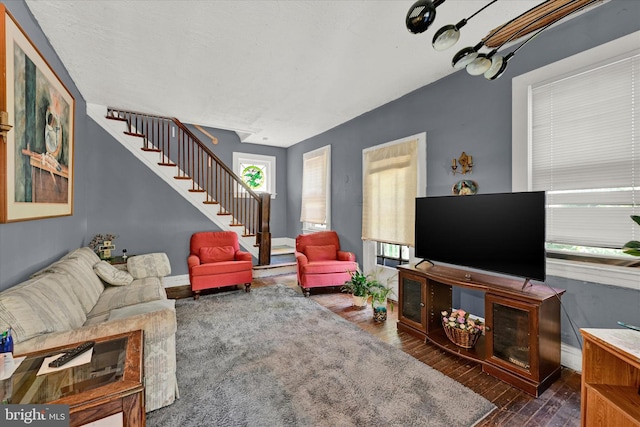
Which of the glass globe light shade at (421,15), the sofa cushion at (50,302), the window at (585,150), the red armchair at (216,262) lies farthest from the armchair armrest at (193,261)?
the window at (585,150)

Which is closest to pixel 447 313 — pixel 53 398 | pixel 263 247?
pixel 53 398

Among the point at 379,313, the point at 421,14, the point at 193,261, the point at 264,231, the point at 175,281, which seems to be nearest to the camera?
the point at 421,14

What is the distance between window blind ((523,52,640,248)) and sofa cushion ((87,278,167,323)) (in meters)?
3.68

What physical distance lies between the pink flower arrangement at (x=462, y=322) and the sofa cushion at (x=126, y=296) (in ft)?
9.02

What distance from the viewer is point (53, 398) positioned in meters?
0.94

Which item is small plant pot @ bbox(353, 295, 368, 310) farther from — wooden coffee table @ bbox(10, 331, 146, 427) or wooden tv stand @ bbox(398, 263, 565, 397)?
wooden coffee table @ bbox(10, 331, 146, 427)

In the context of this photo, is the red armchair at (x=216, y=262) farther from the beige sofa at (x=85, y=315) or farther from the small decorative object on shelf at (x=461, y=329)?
the small decorative object on shelf at (x=461, y=329)

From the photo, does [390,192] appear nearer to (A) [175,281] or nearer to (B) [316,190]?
(B) [316,190]

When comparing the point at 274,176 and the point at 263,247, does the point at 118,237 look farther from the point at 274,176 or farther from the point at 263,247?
the point at 274,176

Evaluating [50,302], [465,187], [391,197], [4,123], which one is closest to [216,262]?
[50,302]

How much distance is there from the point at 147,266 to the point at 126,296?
0.94 metres

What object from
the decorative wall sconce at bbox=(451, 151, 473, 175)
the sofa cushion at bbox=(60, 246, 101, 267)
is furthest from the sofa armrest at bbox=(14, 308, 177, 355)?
the decorative wall sconce at bbox=(451, 151, 473, 175)

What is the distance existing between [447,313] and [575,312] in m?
0.95

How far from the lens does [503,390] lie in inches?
77.8
